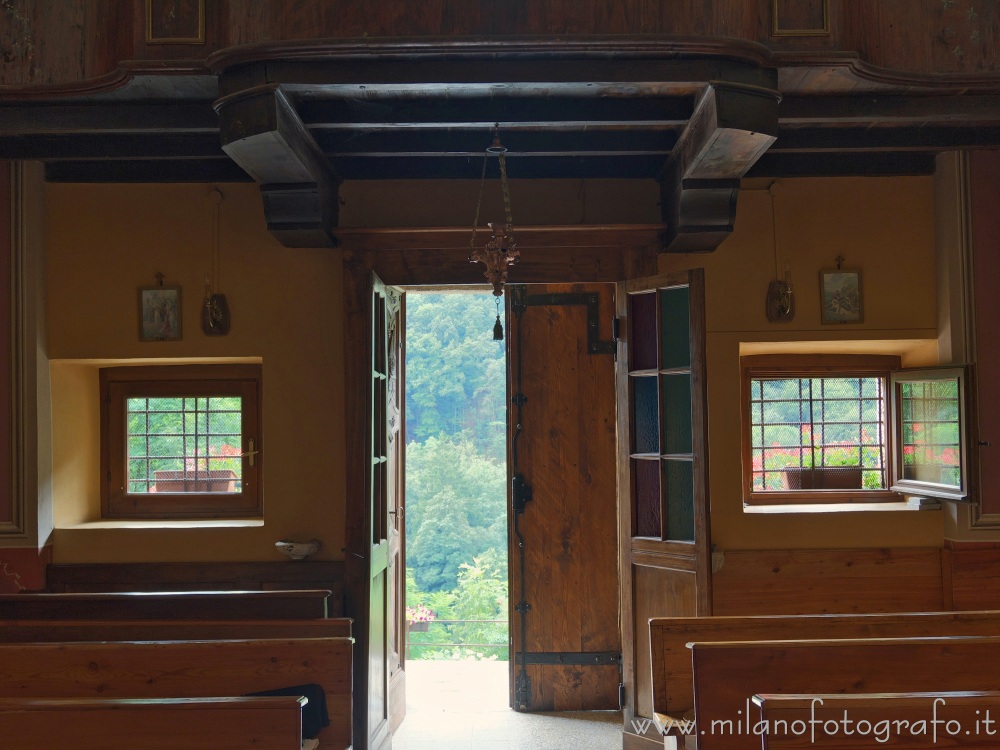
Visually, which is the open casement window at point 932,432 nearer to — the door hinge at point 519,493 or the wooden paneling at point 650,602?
the wooden paneling at point 650,602

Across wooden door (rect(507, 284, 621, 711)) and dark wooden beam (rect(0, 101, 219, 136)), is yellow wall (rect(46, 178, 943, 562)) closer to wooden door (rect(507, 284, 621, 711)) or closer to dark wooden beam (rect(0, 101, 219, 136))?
dark wooden beam (rect(0, 101, 219, 136))

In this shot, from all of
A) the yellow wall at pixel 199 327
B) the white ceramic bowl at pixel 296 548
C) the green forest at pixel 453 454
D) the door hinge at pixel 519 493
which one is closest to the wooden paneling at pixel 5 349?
the yellow wall at pixel 199 327

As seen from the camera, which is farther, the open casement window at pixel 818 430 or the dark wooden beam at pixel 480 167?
the open casement window at pixel 818 430

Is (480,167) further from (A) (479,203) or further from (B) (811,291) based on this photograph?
(B) (811,291)

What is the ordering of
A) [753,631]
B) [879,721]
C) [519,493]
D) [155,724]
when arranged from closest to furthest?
[879,721], [155,724], [753,631], [519,493]

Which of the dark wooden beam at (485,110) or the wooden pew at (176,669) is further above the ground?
the dark wooden beam at (485,110)

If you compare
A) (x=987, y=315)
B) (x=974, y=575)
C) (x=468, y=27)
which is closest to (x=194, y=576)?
(x=468, y=27)

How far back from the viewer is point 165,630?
3.23 m

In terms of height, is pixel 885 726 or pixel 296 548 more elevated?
pixel 296 548

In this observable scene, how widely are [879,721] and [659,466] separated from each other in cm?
184

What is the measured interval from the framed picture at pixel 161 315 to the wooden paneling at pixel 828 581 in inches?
114

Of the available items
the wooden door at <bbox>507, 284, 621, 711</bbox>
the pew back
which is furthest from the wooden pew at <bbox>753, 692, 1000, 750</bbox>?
the wooden door at <bbox>507, 284, 621, 711</bbox>

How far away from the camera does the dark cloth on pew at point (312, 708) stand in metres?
2.90

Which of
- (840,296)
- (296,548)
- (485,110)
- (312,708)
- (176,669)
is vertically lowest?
(312,708)
